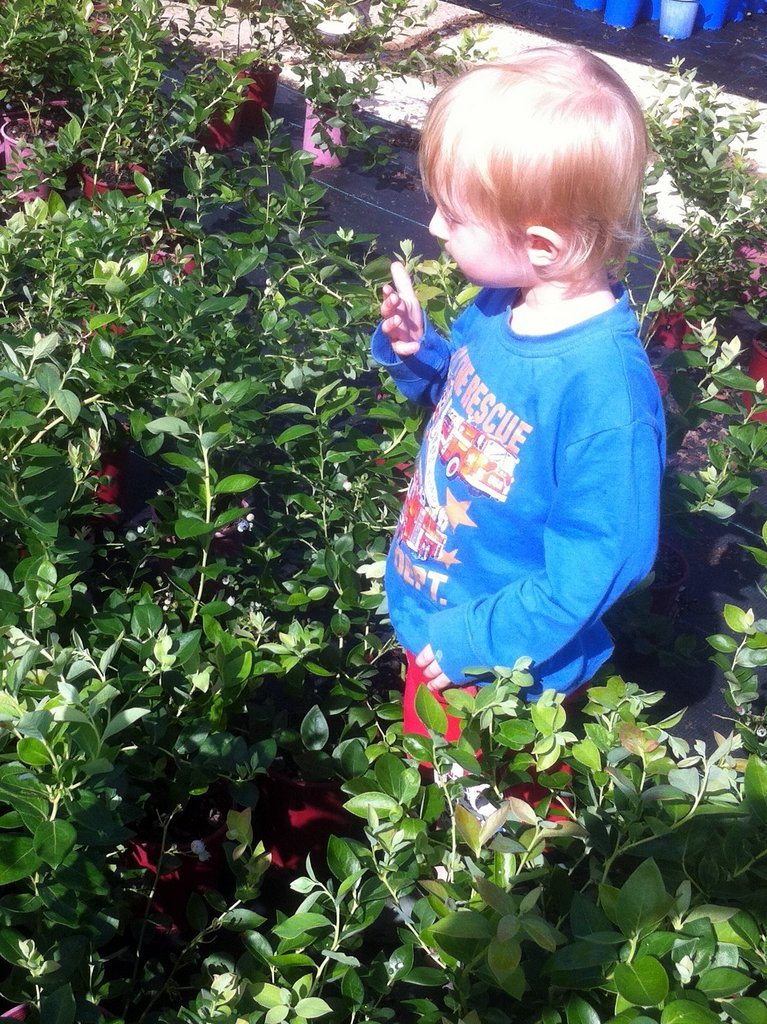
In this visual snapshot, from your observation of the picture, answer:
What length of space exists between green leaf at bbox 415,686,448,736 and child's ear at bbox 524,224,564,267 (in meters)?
0.56

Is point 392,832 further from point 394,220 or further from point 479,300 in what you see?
point 394,220

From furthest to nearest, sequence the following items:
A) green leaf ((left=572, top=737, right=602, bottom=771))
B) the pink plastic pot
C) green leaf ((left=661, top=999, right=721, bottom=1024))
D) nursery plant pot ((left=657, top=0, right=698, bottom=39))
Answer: nursery plant pot ((left=657, top=0, right=698, bottom=39)), the pink plastic pot, green leaf ((left=572, top=737, right=602, bottom=771)), green leaf ((left=661, top=999, right=721, bottom=1024))

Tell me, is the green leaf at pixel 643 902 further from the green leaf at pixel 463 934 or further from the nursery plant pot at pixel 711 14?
the nursery plant pot at pixel 711 14

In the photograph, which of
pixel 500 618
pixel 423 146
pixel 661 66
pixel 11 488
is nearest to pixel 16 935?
pixel 11 488

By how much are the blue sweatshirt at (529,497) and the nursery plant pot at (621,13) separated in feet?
23.4

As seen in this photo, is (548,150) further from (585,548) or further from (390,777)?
(390,777)

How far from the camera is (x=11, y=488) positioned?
135 cm

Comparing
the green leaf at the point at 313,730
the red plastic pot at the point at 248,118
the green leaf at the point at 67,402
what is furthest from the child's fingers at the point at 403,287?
the red plastic pot at the point at 248,118

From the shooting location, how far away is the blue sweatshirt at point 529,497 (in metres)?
1.26

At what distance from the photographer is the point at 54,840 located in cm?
98

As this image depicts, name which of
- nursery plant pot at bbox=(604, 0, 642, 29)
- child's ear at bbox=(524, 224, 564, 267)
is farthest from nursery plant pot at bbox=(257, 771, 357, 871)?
nursery plant pot at bbox=(604, 0, 642, 29)

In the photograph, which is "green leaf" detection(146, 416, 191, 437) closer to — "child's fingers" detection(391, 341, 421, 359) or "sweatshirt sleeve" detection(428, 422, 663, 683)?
"child's fingers" detection(391, 341, 421, 359)

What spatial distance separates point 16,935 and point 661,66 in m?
7.35

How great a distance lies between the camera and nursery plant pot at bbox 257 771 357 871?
1.62 m
